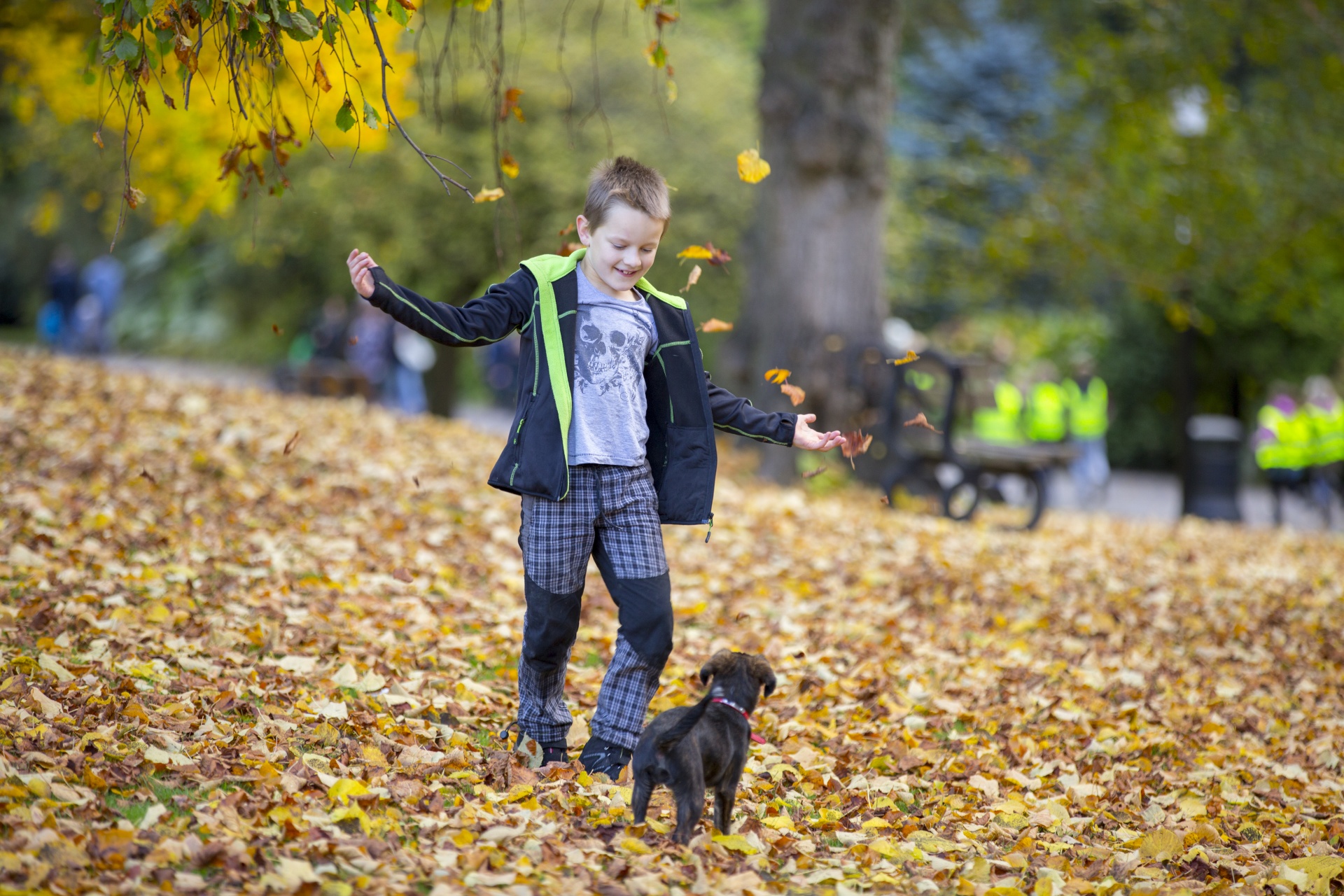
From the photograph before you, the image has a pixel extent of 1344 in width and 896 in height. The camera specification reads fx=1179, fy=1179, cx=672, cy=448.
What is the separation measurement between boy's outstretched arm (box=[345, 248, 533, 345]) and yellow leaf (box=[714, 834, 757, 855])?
62.9 inches

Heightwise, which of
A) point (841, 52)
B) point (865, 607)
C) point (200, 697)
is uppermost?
point (841, 52)

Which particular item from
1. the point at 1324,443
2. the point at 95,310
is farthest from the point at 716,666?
the point at 95,310

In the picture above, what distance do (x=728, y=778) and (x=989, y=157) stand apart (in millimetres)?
15480

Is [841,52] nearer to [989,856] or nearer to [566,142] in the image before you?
[566,142]

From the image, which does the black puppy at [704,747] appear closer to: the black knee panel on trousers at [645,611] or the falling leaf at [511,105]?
the black knee panel on trousers at [645,611]

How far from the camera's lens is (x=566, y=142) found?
604 inches

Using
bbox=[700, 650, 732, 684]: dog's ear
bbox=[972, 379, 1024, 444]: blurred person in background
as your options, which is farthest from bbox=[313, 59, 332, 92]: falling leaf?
bbox=[972, 379, 1024, 444]: blurred person in background

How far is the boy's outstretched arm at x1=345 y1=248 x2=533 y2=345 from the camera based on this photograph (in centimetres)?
335

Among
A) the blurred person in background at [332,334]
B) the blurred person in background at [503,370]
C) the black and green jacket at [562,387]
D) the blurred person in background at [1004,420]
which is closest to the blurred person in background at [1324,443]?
the blurred person in background at [1004,420]

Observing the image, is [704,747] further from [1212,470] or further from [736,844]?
[1212,470]

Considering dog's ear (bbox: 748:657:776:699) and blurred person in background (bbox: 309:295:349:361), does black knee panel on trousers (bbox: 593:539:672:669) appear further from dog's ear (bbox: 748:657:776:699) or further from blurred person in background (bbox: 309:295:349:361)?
blurred person in background (bbox: 309:295:349:361)

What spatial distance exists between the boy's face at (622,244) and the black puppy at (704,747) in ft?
3.90

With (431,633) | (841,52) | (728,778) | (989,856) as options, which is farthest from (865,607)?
(841,52)

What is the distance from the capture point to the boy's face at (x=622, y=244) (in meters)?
3.51
